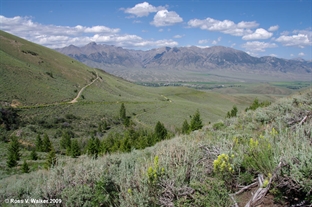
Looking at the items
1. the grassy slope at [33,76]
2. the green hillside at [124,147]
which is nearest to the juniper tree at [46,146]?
the green hillside at [124,147]

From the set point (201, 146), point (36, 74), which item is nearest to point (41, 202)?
point (201, 146)

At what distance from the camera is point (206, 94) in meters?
124

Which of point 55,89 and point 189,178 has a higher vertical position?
point 189,178

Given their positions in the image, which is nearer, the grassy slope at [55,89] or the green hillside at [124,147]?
the green hillside at [124,147]

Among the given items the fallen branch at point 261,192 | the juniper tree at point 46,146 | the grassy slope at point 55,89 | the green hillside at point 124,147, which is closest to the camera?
the fallen branch at point 261,192

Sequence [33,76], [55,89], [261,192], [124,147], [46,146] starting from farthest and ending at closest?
[33,76] → [55,89] → [46,146] → [124,147] → [261,192]

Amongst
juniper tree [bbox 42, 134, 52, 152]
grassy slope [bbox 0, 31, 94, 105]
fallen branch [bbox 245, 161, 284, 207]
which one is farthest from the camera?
grassy slope [bbox 0, 31, 94, 105]

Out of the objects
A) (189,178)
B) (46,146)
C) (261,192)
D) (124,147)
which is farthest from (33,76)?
(261,192)

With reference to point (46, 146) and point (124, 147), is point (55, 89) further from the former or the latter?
point (124, 147)

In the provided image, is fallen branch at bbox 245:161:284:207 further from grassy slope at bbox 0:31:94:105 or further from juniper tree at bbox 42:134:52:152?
grassy slope at bbox 0:31:94:105

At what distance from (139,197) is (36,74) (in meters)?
66.9

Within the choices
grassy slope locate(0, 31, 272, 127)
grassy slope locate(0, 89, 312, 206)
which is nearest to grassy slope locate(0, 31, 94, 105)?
grassy slope locate(0, 31, 272, 127)

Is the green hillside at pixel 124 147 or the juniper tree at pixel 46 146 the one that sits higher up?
the green hillside at pixel 124 147

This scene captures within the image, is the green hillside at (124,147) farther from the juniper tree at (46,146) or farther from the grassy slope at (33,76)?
the grassy slope at (33,76)
